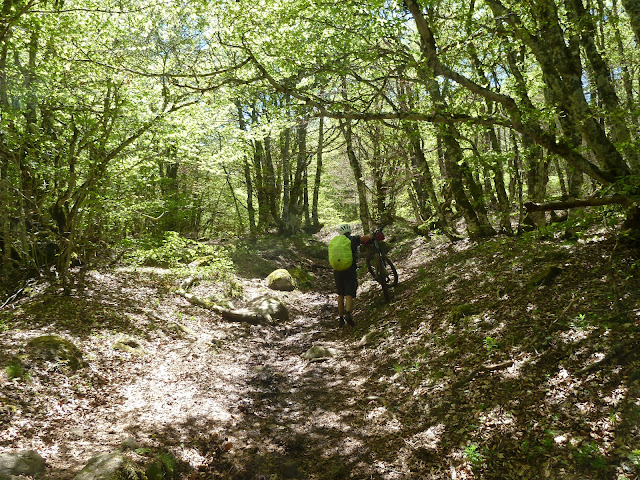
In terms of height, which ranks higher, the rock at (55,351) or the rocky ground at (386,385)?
the rock at (55,351)

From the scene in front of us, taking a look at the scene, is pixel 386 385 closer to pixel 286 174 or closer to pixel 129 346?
pixel 129 346

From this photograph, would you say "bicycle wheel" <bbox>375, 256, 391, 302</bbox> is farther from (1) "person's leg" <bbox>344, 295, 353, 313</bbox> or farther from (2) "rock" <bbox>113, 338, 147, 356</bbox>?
(2) "rock" <bbox>113, 338, 147, 356</bbox>

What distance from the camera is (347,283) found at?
880 centimetres

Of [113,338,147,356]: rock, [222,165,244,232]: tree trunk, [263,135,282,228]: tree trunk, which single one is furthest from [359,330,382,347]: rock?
[222,165,244,232]: tree trunk

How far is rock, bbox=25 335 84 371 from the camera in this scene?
5371 millimetres

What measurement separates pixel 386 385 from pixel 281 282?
26.1 feet

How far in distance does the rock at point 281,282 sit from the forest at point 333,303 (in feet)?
1.61

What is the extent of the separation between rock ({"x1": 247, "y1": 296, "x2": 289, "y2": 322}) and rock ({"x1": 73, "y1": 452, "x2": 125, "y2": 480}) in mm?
6013

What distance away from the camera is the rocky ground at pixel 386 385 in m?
3.57

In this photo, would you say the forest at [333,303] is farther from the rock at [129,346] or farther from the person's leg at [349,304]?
the person's leg at [349,304]

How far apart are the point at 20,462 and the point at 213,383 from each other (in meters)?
2.98

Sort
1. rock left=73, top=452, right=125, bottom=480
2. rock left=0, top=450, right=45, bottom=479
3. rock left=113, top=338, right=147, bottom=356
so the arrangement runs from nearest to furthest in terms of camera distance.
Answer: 1. rock left=0, top=450, right=45, bottom=479
2. rock left=73, top=452, right=125, bottom=480
3. rock left=113, top=338, right=147, bottom=356

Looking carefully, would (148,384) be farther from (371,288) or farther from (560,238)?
(560,238)

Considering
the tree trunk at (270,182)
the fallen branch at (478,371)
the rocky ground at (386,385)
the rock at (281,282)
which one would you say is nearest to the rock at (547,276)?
the rocky ground at (386,385)
